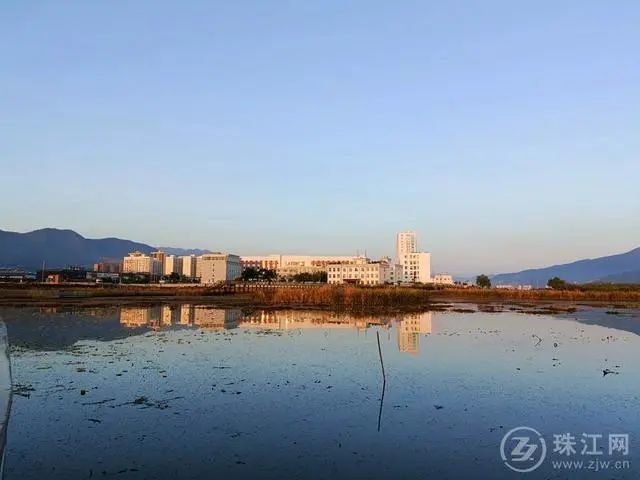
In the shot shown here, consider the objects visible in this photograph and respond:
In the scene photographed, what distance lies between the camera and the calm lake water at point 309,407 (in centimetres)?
782

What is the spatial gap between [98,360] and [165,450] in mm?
9220

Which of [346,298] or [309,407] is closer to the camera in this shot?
[309,407]

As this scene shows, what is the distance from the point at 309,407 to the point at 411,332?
1626cm

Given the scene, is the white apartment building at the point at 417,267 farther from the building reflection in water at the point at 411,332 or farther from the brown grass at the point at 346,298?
the building reflection in water at the point at 411,332

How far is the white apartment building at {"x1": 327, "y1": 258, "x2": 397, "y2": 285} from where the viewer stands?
519ft

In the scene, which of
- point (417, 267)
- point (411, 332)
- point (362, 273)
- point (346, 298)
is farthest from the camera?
point (417, 267)

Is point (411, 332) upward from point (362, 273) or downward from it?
downward

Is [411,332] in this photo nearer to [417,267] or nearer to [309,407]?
[309,407]

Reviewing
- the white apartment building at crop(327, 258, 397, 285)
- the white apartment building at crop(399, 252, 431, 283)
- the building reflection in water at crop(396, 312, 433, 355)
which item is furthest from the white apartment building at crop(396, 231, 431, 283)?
the building reflection in water at crop(396, 312, 433, 355)

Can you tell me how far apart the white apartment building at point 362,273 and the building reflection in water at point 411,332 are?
12201cm

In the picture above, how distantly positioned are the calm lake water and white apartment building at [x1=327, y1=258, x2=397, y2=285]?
447 feet

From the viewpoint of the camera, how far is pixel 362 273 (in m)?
161

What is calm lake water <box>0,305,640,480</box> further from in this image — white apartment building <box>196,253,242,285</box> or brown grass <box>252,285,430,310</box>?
white apartment building <box>196,253,242,285</box>

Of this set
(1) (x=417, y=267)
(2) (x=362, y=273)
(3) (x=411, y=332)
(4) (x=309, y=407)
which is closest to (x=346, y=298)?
(3) (x=411, y=332)
